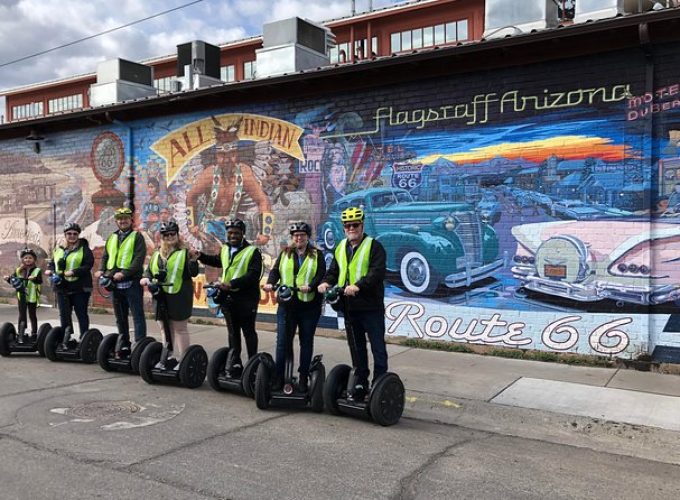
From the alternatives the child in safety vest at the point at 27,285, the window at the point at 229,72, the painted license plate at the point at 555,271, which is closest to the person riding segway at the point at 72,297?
the child in safety vest at the point at 27,285

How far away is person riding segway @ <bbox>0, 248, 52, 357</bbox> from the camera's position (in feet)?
28.4

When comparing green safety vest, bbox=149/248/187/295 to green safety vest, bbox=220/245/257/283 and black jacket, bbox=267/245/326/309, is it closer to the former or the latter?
green safety vest, bbox=220/245/257/283

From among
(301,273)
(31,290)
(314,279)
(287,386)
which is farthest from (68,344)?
(314,279)

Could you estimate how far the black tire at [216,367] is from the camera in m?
6.74

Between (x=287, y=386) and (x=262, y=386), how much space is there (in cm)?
26

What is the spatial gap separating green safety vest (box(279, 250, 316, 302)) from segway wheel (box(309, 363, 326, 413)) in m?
0.73

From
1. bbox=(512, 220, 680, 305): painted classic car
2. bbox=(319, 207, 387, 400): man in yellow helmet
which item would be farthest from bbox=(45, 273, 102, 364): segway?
bbox=(512, 220, 680, 305): painted classic car

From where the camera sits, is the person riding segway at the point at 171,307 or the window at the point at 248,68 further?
the window at the point at 248,68

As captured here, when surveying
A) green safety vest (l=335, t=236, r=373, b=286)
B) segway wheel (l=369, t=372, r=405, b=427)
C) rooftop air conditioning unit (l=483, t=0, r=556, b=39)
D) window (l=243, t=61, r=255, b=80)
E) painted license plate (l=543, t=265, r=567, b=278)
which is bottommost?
segway wheel (l=369, t=372, r=405, b=427)

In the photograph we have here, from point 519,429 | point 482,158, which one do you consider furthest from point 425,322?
point 519,429

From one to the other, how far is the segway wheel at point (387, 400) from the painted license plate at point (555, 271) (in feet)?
11.9

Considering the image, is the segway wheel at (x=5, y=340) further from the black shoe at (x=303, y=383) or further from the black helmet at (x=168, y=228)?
the black shoe at (x=303, y=383)

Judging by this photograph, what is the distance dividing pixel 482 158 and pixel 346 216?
3737mm

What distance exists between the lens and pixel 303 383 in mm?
6191
